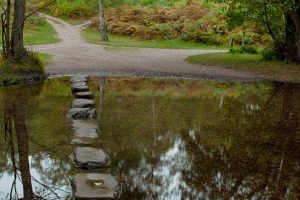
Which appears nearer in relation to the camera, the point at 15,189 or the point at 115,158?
the point at 15,189

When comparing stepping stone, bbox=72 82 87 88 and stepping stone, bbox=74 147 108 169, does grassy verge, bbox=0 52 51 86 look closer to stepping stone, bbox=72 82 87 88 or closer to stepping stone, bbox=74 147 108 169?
stepping stone, bbox=72 82 87 88

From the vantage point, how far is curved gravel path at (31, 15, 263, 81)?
18.5 meters

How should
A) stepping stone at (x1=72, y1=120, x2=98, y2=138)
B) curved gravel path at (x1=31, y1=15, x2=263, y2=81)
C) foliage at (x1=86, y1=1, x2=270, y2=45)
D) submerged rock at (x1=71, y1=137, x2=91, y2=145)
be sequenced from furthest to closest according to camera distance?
foliage at (x1=86, y1=1, x2=270, y2=45) → curved gravel path at (x1=31, y1=15, x2=263, y2=81) → stepping stone at (x1=72, y1=120, x2=98, y2=138) → submerged rock at (x1=71, y1=137, x2=91, y2=145)

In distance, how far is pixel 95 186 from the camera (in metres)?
6.27

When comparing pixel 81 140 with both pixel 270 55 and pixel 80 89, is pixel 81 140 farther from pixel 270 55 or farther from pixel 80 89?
pixel 270 55

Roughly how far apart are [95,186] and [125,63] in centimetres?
1511

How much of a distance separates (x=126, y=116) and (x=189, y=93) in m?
4.08

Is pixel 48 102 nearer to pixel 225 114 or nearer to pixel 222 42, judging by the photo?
pixel 225 114

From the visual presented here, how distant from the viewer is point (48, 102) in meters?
12.4

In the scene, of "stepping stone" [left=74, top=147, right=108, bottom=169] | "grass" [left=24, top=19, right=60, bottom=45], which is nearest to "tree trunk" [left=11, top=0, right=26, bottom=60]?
"stepping stone" [left=74, top=147, right=108, bottom=169]

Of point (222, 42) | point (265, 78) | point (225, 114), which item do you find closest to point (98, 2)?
point (222, 42)

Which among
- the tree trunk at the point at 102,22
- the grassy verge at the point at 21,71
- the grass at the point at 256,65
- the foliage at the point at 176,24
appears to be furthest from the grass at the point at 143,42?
the grassy verge at the point at 21,71

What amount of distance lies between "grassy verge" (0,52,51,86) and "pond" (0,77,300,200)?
0.69 m

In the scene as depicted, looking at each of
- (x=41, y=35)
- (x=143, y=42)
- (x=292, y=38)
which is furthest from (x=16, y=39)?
(x=143, y=42)
